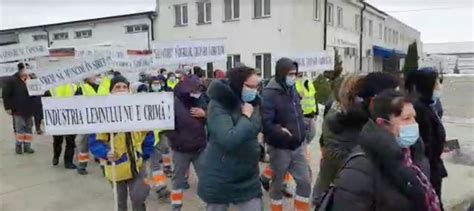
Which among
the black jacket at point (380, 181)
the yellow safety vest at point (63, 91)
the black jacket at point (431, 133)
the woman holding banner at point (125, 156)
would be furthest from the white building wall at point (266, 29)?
the black jacket at point (380, 181)

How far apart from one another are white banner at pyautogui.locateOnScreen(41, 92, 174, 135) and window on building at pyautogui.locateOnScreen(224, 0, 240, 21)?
1842 cm

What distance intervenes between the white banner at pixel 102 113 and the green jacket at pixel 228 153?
2.49 feet

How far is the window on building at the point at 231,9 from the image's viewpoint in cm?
2226

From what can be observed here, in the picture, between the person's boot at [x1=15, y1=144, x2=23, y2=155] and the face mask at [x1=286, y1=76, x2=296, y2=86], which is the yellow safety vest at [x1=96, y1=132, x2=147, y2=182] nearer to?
the face mask at [x1=286, y1=76, x2=296, y2=86]

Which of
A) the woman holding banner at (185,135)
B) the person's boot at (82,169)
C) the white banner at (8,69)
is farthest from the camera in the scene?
the white banner at (8,69)

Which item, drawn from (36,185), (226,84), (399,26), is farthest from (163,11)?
(399,26)

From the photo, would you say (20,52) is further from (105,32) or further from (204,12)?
(105,32)

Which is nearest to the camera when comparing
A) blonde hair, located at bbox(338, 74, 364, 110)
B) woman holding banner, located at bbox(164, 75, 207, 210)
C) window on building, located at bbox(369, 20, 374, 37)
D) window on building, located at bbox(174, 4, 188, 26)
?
blonde hair, located at bbox(338, 74, 364, 110)

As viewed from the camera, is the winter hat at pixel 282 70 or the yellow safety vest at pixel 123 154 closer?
the yellow safety vest at pixel 123 154

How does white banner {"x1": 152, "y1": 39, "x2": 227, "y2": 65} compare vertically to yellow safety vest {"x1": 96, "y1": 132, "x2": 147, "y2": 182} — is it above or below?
above

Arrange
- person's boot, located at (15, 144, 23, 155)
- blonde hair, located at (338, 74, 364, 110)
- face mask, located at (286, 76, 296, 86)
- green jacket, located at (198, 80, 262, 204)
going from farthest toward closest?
1. person's boot, located at (15, 144, 23, 155)
2. face mask, located at (286, 76, 296, 86)
3. green jacket, located at (198, 80, 262, 204)
4. blonde hair, located at (338, 74, 364, 110)

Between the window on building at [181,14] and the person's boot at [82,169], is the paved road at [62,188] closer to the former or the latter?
the person's boot at [82,169]

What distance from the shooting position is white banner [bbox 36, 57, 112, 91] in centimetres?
494

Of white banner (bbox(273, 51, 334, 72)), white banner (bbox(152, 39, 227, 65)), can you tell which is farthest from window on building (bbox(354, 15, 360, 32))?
white banner (bbox(152, 39, 227, 65))
